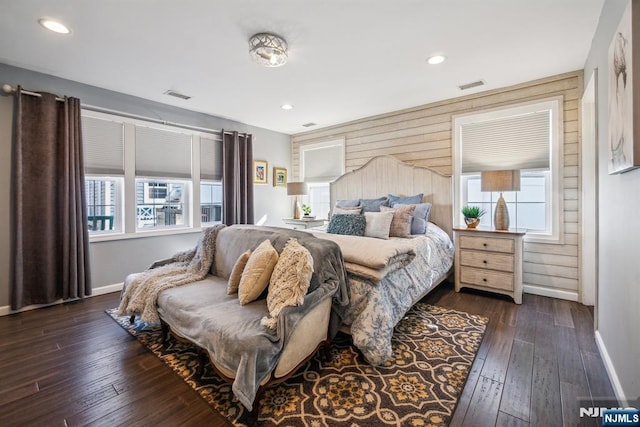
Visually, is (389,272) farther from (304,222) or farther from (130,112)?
(130,112)

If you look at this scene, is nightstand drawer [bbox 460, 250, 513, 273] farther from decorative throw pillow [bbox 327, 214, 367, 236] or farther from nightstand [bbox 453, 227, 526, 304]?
decorative throw pillow [bbox 327, 214, 367, 236]

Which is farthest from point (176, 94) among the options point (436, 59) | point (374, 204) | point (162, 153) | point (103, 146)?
point (436, 59)

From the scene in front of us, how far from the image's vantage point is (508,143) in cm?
340

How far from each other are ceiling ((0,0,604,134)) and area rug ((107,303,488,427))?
→ 8.29 ft

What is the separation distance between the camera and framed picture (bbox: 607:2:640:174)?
1266 mm

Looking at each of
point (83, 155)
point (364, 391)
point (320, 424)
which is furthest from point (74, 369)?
point (83, 155)

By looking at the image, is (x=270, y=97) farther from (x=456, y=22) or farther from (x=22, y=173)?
(x=22, y=173)

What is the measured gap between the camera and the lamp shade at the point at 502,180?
305cm

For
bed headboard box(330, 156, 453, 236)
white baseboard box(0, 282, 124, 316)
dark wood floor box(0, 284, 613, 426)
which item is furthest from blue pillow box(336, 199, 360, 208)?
white baseboard box(0, 282, 124, 316)

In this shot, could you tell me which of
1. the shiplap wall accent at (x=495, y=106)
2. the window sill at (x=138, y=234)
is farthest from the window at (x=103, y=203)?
the shiplap wall accent at (x=495, y=106)

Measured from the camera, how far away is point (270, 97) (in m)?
3.70

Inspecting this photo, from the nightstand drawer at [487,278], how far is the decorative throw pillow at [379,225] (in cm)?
113

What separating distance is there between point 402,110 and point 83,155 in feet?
13.9

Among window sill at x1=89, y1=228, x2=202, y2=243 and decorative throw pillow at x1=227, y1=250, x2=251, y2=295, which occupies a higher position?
window sill at x1=89, y1=228, x2=202, y2=243
